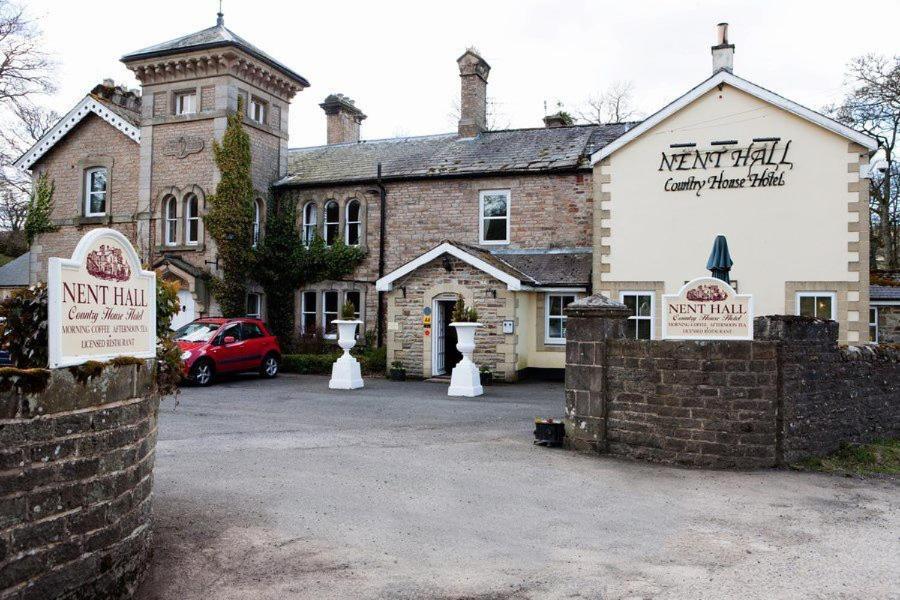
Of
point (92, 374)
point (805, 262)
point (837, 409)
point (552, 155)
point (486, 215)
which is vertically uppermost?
point (552, 155)

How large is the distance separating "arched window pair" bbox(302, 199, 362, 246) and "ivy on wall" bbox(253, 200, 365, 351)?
1.26 ft

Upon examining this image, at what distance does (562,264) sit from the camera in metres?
19.2

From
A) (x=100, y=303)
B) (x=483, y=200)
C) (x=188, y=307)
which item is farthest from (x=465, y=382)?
(x=100, y=303)

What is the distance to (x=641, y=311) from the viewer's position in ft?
57.2

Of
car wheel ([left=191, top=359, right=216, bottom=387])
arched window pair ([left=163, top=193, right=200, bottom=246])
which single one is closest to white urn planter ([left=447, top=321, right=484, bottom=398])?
car wheel ([left=191, top=359, right=216, bottom=387])

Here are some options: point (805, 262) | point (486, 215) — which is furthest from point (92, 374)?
point (486, 215)

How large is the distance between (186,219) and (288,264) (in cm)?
331

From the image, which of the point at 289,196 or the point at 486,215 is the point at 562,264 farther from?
the point at 289,196

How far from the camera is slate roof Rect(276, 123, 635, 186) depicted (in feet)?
67.2

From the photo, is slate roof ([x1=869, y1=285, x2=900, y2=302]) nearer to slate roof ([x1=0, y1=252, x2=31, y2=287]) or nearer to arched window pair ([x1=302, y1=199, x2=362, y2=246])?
arched window pair ([x1=302, y1=199, x2=362, y2=246])

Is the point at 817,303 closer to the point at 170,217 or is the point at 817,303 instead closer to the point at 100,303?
the point at 100,303

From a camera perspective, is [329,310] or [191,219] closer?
[191,219]

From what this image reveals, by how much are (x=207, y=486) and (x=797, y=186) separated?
14.5 meters

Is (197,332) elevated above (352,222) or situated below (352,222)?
below
